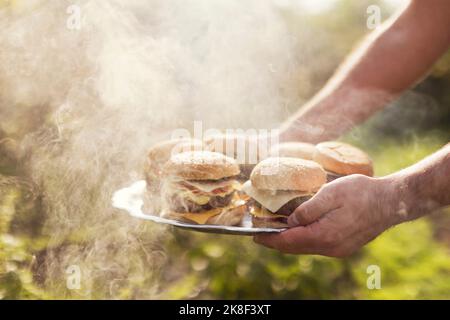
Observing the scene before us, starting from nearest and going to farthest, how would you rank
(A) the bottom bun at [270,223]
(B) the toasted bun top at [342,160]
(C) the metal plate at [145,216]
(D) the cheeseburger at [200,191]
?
(C) the metal plate at [145,216] → (A) the bottom bun at [270,223] → (D) the cheeseburger at [200,191] → (B) the toasted bun top at [342,160]

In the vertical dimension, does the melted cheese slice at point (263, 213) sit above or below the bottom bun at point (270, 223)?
above

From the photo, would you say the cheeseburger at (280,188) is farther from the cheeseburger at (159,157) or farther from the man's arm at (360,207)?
the cheeseburger at (159,157)

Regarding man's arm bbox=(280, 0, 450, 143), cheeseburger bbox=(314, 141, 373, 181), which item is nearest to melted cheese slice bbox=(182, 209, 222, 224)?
cheeseburger bbox=(314, 141, 373, 181)

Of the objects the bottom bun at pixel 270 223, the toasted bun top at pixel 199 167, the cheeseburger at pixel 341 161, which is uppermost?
the cheeseburger at pixel 341 161

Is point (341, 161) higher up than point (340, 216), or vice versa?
point (341, 161)

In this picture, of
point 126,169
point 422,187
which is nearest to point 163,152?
point 126,169

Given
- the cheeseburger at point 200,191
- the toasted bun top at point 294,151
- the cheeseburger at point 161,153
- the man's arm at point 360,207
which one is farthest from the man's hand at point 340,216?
the cheeseburger at point 161,153

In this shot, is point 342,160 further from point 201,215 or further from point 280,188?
point 201,215

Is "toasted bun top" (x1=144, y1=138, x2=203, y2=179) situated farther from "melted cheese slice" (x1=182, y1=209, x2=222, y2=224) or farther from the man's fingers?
the man's fingers
